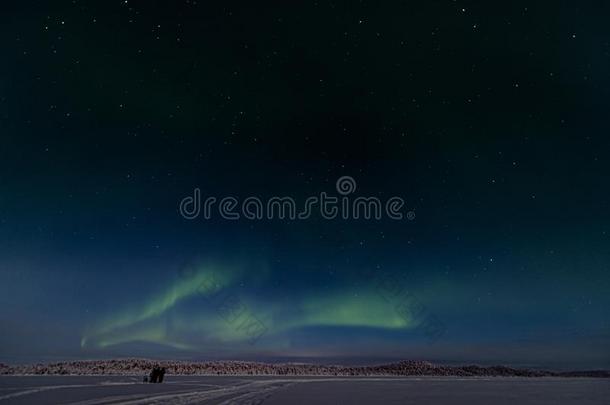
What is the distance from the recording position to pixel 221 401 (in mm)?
33000

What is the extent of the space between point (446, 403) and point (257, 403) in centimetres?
1134

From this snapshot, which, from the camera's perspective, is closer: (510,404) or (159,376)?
(510,404)

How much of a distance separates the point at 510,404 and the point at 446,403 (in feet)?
12.9

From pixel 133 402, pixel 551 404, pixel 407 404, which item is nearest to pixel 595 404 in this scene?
pixel 551 404

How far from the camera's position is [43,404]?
1211 inches

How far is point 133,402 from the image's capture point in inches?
1235

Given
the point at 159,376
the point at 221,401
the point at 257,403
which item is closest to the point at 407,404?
the point at 257,403

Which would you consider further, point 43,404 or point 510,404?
point 510,404

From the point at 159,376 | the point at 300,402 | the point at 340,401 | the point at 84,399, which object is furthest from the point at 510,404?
the point at 159,376

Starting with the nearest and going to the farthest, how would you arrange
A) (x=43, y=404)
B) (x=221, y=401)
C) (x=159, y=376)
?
(x=43, y=404)
(x=221, y=401)
(x=159, y=376)

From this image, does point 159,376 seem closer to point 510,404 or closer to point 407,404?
point 407,404

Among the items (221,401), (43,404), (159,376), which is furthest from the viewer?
(159,376)

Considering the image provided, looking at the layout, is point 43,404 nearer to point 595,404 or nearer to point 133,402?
point 133,402

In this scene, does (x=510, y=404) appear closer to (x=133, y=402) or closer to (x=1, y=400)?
(x=133, y=402)
